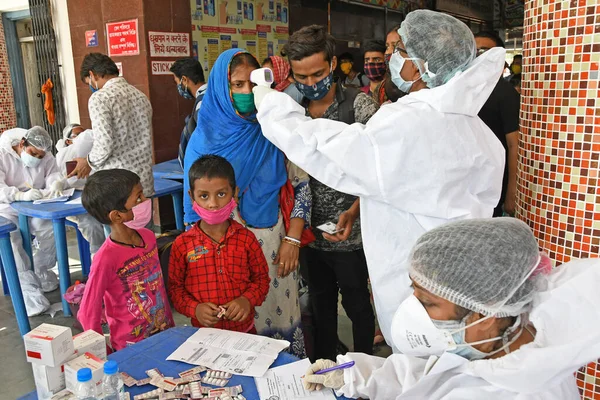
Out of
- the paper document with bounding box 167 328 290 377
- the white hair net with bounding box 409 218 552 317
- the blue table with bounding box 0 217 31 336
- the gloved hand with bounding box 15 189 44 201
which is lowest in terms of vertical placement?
the blue table with bounding box 0 217 31 336

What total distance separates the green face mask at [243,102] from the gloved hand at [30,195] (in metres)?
2.02

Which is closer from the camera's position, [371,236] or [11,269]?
[371,236]

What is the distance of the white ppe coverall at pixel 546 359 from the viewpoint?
3.17 feet

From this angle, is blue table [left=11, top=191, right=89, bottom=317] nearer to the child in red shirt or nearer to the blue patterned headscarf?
the blue patterned headscarf

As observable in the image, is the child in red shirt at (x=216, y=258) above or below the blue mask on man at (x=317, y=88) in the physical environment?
below

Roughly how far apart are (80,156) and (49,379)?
11.0 ft

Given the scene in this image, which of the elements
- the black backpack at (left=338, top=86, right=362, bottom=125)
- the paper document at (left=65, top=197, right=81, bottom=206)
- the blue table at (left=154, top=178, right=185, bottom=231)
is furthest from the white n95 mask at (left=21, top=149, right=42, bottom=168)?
the black backpack at (left=338, top=86, right=362, bottom=125)

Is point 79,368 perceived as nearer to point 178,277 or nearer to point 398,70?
point 178,277

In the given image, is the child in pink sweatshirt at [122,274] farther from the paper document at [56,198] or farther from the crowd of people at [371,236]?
the paper document at [56,198]

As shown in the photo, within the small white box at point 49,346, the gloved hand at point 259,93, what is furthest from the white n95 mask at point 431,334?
A: the gloved hand at point 259,93

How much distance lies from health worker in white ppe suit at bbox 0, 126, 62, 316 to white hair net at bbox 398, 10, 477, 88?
2.71 meters

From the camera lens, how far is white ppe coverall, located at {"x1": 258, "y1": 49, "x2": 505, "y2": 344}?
4.83 feet

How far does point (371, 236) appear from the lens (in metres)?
1.66

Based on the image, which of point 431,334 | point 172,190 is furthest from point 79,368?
point 172,190
